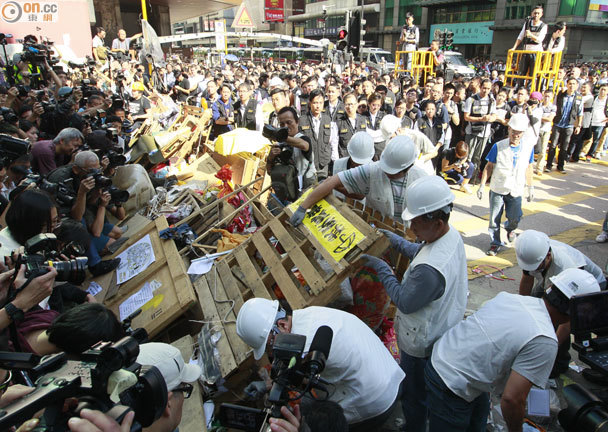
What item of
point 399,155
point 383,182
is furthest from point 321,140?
point 399,155

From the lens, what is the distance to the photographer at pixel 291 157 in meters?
4.77

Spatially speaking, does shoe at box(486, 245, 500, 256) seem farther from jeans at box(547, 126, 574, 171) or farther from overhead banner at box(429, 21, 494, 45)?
overhead banner at box(429, 21, 494, 45)

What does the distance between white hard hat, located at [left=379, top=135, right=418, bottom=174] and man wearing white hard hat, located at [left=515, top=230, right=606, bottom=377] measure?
1.20m

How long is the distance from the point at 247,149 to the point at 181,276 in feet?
10.9

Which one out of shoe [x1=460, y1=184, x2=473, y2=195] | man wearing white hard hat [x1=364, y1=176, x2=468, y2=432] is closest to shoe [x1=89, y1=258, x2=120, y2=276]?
man wearing white hard hat [x1=364, y1=176, x2=468, y2=432]

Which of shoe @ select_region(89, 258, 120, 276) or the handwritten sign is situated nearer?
the handwritten sign

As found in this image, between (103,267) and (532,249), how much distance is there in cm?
Result: 434

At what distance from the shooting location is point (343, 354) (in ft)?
7.86

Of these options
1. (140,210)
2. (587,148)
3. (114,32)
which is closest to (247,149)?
(140,210)

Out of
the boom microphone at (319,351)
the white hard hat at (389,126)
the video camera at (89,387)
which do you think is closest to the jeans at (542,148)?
the white hard hat at (389,126)

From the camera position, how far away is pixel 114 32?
86.2ft

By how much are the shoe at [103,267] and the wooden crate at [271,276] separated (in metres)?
1.27

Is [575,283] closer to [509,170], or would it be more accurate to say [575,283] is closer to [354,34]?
[509,170]

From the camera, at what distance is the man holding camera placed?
4.07m
